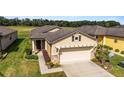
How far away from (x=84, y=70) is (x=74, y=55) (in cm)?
285

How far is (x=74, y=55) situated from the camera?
53.9ft

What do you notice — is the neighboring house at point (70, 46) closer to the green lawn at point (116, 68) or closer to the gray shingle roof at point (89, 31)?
the gray shingle roof at point (89, 31)

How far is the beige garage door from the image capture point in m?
16.0

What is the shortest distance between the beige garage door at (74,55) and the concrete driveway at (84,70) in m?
0.75

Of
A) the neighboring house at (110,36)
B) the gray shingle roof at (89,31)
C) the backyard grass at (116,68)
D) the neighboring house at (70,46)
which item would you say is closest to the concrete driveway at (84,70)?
the backyard grass at (116,68)

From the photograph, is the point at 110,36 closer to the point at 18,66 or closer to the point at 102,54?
the point at 102,54

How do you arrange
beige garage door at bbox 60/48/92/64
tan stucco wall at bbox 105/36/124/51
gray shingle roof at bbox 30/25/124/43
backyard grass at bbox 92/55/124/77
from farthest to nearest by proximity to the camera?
tan stucco wall at bbox 105/36/124/51 → gray shingle roof at bbox 30/25/124/43 → beige garage door at bbox 60/48/92/64 → backyard grass at bbox 92/55/124/77

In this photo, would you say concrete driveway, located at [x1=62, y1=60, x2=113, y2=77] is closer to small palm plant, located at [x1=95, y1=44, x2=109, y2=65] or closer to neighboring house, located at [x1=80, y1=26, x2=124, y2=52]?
small palm plant, located at [x1=95, y1=44, x2=109, y2=65]

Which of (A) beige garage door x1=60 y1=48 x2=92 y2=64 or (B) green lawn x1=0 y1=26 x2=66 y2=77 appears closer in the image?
(B) green lawn x1=0 y1=26 x2=66 y2=77

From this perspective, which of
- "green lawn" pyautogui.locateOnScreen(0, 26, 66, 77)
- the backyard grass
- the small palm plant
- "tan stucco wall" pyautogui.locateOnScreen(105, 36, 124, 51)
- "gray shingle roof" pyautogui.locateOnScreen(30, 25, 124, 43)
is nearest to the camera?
"green lawn" pyautogui.locateOnScreen(0, 26, 66, 77)

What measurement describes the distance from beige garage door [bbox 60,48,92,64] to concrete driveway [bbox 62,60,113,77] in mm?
752

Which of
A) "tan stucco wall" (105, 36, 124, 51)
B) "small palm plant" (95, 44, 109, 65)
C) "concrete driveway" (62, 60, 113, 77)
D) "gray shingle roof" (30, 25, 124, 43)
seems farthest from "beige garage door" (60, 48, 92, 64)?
"tan stucco wall" (105, 36, 124, 51)
